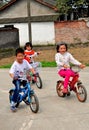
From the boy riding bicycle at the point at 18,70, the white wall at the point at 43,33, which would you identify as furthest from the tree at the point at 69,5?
the boy riding bicycle at the point at 18,70

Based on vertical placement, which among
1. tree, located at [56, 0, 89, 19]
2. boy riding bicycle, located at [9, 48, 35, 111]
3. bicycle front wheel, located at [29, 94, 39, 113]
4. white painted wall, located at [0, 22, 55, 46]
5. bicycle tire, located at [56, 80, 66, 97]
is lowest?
white painted wall, located at [0, 22, 55, 46]

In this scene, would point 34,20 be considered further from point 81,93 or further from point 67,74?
point 81,93

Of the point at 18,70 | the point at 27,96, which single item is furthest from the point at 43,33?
the point at 27,96

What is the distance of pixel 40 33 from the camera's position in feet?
99.5

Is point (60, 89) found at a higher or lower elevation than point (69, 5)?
higher

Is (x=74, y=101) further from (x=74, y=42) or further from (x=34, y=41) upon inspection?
(x=34, y=41)

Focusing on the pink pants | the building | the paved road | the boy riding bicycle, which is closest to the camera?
the paved road

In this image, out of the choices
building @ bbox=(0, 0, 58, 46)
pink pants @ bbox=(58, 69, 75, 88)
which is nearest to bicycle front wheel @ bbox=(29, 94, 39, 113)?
pink pants @ bbox=(58, 69, 75, 88)

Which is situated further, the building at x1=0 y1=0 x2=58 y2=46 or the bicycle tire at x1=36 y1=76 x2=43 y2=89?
the building at x1=0 y1=0 x2=58 y2=46

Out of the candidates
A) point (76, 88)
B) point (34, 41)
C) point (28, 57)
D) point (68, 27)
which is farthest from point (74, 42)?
point (76, 88)

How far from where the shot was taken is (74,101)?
9.09 metres

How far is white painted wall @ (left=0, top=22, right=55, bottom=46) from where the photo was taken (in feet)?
96.7

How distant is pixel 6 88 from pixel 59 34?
17.7 m

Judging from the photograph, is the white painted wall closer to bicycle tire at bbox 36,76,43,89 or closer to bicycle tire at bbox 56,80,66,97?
bicycle tire at bbox 36,76,43,89
